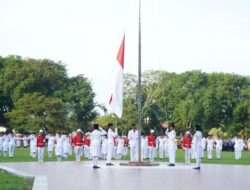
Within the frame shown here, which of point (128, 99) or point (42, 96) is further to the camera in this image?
point (128, 99)

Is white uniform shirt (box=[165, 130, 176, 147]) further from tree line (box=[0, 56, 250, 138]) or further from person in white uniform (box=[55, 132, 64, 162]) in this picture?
tree line (box=[0, 56, 250, 138])

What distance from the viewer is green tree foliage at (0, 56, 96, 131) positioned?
253ft

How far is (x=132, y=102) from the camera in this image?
9394cm

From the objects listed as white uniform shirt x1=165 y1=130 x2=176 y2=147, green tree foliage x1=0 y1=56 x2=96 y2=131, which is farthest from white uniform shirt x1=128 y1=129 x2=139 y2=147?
green tree foliage x1=0 y1=56 x2=96 y2=131

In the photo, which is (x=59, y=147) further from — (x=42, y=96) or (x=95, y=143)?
(x=42, y=96)

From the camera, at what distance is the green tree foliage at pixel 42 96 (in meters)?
77.2

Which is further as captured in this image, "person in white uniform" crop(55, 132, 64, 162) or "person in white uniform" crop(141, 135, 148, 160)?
"person in white uniform" crop(141, 135, 148, 160)

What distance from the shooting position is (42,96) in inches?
3029

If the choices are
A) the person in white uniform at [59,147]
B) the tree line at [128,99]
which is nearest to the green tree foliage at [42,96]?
the tree line at [128,99]

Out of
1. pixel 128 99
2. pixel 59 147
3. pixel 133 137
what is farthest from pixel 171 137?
pixel 128 99

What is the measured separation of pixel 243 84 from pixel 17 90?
110 ft

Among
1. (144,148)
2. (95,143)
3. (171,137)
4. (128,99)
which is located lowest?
(95,143)

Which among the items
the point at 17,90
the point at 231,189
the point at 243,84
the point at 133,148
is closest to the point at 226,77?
the point at 243,84

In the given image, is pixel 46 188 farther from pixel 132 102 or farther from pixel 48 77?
pixel 132 102
